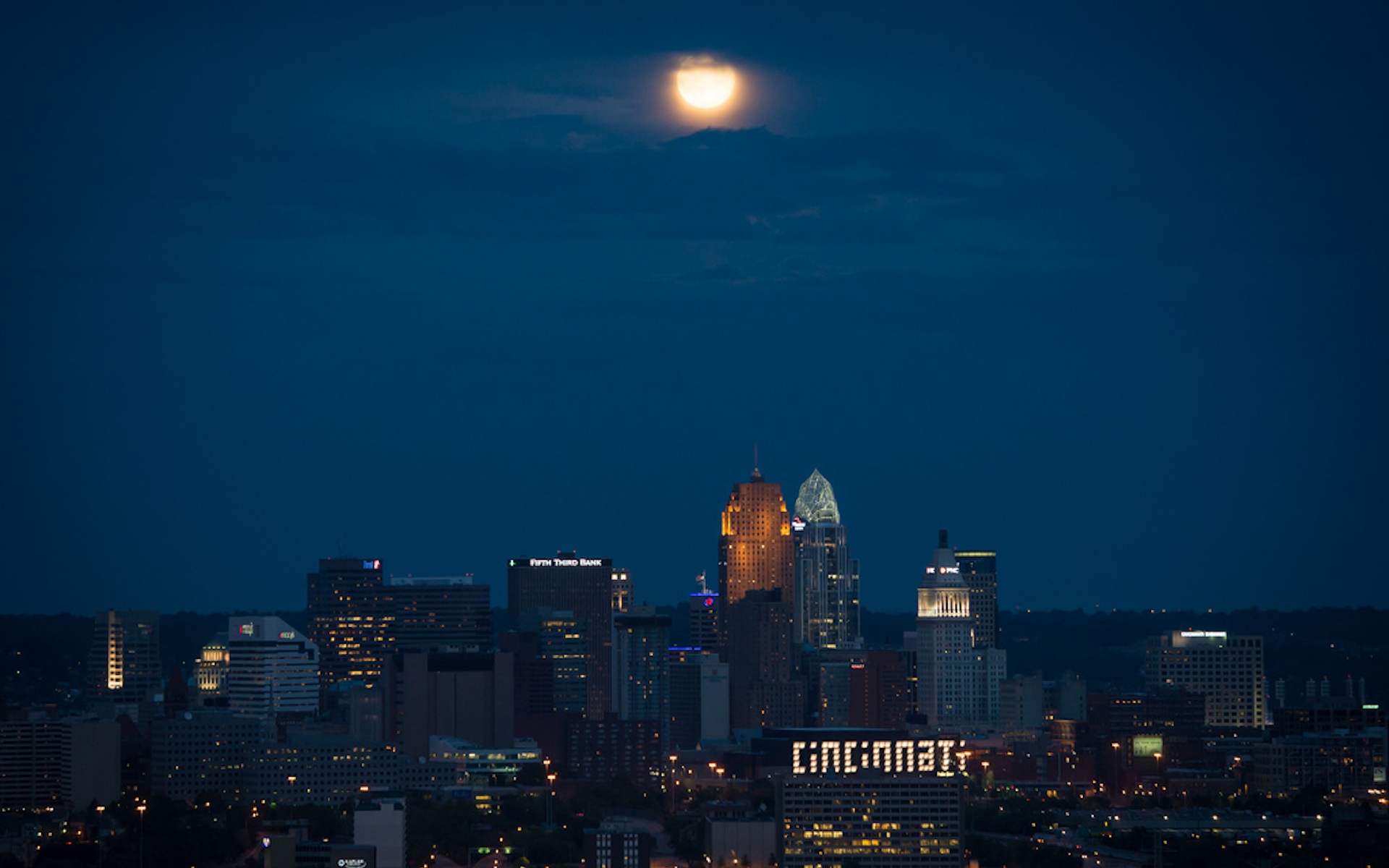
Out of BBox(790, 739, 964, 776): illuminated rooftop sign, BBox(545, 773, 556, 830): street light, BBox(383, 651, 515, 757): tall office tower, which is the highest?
BBox(383, 651, 515, 757): tall office tower

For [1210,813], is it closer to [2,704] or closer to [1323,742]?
[1323,742]

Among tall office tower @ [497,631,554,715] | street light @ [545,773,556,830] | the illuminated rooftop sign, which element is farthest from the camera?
tall office tower @ [497,631,554,715]

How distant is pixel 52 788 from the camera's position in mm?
157875

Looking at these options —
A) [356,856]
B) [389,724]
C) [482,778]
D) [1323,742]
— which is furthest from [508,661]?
[356,856]

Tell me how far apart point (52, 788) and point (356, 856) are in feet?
145

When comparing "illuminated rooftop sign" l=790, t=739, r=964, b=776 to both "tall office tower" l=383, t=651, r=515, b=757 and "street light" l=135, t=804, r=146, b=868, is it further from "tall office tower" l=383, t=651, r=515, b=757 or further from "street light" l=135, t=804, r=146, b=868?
"street light" l=135, t=804, r=146, b=868

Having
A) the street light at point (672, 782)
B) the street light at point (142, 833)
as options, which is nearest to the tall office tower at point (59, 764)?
the street light at point (142, 833)

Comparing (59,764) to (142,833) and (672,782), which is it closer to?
(142,833)

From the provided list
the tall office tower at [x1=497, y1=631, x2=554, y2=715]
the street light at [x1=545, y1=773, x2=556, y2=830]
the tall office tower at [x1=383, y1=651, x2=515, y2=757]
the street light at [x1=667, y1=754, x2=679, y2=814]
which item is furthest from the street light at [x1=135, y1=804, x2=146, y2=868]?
the tall office tower at [x1=497, y1=631, x2=554, y2=715]

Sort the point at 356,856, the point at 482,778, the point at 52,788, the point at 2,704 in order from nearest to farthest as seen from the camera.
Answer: the point at 356,856
the point at 52,788
the point at 482,778
the point at 2,704

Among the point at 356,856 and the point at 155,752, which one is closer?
the point at 356,856

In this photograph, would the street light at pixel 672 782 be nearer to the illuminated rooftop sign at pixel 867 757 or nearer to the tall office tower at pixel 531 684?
the illuminated rooftop sign at pixel 867 757

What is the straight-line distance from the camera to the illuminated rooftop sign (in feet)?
528

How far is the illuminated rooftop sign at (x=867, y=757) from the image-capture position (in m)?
161
